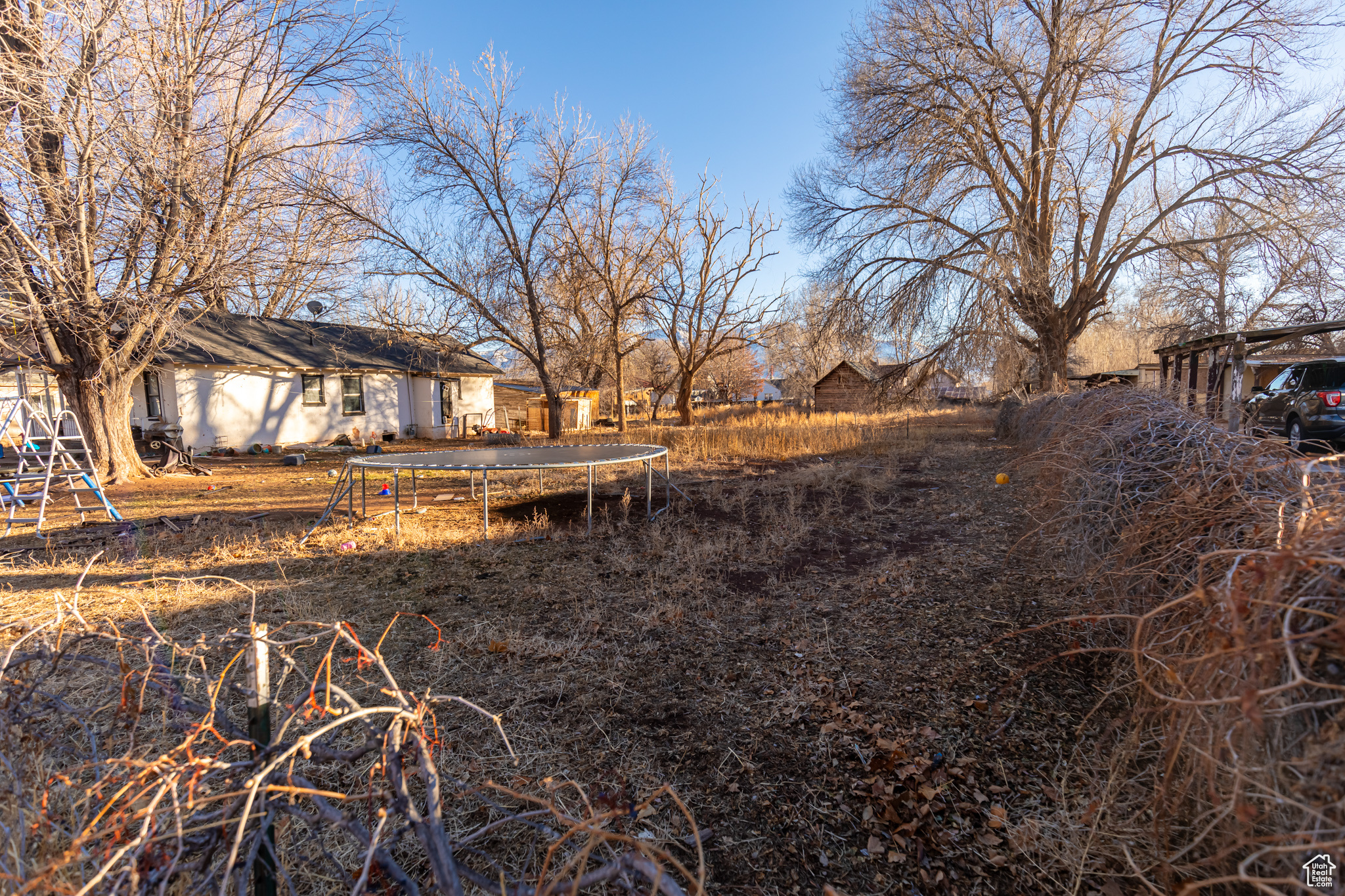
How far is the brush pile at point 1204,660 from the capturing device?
4.15ft

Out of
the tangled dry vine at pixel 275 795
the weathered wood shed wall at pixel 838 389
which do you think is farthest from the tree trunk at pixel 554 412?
the weathered wood shed wall at pixel 838 389

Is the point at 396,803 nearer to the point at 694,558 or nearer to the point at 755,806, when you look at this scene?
the point at 755,806

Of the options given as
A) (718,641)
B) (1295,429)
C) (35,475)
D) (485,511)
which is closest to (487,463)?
(485,511)

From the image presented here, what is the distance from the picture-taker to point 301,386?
61.2 ft

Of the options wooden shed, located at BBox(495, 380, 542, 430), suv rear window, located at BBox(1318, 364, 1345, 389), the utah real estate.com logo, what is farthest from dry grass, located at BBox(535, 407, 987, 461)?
the utah real estate.com logo

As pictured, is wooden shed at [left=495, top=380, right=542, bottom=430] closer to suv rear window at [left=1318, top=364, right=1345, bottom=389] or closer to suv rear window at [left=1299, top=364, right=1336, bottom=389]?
suv rear window at [left=1299, top=364, right=1336, bottom=389]

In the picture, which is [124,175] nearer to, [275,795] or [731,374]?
[275,795]

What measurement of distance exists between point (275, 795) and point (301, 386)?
67.3ft

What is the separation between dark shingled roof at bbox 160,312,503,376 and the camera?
54.0ft

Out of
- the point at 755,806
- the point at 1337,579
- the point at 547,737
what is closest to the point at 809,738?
the point at 755,806

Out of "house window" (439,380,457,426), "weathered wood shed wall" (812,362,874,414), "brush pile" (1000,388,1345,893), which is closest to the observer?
"brush pile" (1000,388,1345,893)

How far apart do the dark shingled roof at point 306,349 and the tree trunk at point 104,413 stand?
453 cm

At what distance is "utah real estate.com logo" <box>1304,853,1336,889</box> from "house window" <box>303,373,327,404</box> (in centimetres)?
2209

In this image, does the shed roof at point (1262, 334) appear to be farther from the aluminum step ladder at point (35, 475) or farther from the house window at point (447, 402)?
the house window at point (447, 402)
